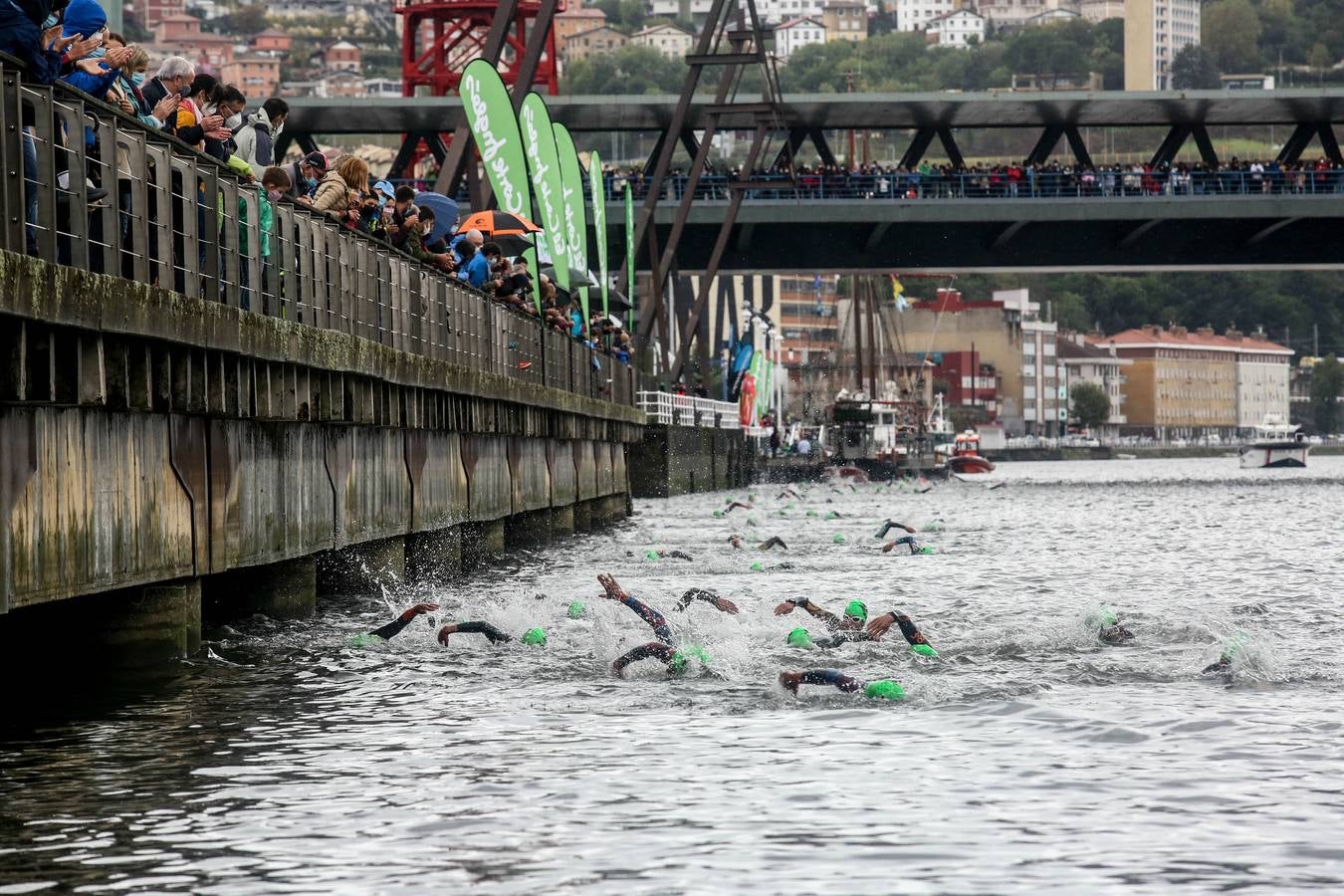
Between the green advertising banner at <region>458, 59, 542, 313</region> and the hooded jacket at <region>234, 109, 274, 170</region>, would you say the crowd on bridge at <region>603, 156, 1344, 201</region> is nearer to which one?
the green advertising banner at <region>458, 59, 542, 313</region>

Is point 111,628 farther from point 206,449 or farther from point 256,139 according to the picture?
point 256,139

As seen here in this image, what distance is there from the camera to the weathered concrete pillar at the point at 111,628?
15469mm

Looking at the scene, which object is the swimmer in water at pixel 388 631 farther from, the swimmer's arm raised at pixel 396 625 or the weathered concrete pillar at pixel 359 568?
the weathered concrete pillar at pixel 359 568

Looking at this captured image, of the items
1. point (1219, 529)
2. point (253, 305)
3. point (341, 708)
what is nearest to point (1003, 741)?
point (341, 708)

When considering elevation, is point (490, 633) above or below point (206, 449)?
below

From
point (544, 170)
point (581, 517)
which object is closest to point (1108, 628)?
point (544, 170)

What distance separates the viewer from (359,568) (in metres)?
25.3

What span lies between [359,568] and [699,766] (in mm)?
13881

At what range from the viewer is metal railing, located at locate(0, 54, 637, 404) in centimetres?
1187

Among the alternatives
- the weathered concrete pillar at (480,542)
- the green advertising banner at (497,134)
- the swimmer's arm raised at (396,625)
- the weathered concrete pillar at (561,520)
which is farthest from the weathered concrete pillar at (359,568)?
the weathered concrete pillar at (561,520)

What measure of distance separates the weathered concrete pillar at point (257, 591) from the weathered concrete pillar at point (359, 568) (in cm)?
429

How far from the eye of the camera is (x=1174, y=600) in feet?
80.9

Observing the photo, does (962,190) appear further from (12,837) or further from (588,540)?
(12,837)

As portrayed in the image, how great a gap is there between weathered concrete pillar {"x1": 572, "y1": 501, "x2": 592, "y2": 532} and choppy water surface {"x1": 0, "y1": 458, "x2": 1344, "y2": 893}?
21.4 meters
